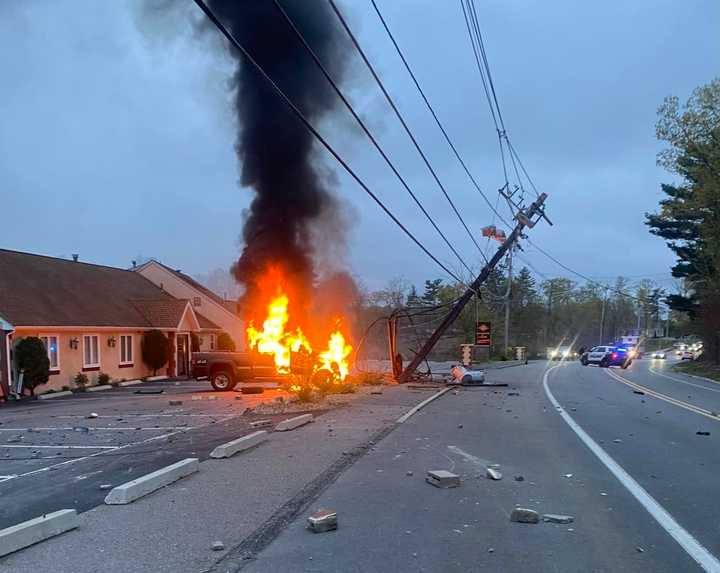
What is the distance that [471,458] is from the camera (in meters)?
9.16

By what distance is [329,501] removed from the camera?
6.76 m

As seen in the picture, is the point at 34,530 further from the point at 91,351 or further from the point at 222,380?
the point at 91,351

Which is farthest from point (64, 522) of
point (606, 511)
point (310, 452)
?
point (606, 511)

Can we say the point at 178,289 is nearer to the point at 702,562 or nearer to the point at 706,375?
the point at 706,375

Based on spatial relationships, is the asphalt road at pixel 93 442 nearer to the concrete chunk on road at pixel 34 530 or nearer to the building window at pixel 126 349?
the concrete chunk on road at pixel 34 530

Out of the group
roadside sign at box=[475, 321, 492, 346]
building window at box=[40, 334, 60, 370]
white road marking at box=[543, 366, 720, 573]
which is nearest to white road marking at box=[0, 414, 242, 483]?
white road marking at box=[543, 366, 720, 573]

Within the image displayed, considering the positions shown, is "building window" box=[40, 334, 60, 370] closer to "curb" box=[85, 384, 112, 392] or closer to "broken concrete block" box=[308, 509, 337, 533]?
"curb" box=[85, 384, 112, 392]

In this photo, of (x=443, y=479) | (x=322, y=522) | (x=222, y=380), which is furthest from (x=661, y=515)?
(x=222, y=380)

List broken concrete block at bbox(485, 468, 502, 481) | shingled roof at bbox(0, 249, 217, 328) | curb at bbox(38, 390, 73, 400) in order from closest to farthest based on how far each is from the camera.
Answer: broken concrete block at bbox(485, 468, 502, 481) < curb at bbox(38, 390, 73, 400) < shingled roof at bbox(0, 249, 217, 328)

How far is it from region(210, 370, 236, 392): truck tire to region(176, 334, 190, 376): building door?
10534 millimetres

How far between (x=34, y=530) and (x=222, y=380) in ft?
59.2

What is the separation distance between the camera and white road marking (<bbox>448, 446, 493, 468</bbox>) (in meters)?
8.76

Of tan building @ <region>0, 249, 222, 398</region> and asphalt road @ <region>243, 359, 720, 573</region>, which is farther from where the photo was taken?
tan building @ <region>0, 249, 222, 398</region>

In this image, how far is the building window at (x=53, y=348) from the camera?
79.3ft
